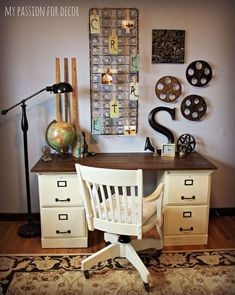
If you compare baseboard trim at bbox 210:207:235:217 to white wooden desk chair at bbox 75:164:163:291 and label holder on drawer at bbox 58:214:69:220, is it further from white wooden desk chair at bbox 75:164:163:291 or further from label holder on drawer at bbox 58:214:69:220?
label holder on drawer at bbox 58:214:69:220

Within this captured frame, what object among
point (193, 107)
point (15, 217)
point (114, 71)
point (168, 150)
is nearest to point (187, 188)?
point (168, 150)

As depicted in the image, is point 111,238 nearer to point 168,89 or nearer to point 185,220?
point 185,220

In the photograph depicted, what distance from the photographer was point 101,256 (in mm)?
2211

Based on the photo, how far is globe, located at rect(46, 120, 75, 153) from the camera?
261cm

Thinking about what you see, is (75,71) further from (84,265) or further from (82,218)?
(84,265)

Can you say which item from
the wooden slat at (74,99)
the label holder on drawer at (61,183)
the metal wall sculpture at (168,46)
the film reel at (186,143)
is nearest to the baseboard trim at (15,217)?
the label holder on drawer at (61,183)

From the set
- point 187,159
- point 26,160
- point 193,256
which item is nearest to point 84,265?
point 193,256

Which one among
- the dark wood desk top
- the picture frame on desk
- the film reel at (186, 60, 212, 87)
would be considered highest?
the film reel at (186, 60, 212, 87)

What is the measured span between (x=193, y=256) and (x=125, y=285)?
2.19 ft

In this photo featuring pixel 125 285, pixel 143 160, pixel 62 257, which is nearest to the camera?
pixel 125 285

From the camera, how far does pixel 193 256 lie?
8.04 feet

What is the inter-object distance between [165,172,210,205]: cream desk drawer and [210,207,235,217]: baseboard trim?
0.74 meters

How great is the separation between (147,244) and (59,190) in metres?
0.83

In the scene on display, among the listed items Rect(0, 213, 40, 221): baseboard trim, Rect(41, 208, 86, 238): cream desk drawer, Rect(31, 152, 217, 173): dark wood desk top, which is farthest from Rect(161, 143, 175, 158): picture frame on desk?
Rect(0, 213, 40, 221): baseboard trim
